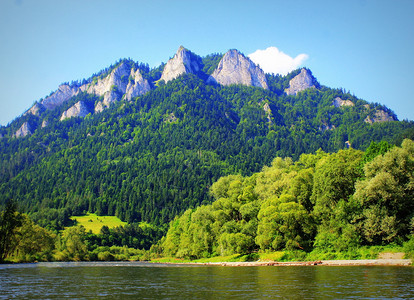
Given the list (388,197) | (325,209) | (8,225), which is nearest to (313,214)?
(325,209)

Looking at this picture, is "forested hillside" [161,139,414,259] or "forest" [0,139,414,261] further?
"forest" [0,139,414,261]

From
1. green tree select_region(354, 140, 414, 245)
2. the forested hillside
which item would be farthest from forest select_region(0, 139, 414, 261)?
green tree select_region(354, 140, 414, 245)

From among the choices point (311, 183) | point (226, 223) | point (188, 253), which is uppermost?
point (311, 183)

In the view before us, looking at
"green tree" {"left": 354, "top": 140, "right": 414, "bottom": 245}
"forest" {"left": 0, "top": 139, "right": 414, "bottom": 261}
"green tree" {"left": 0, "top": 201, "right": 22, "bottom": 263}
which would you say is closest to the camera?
"green tree" {"left": 354, "top": 140, "right": 414, "bottom": 245}

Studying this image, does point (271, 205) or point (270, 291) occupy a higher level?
point (271, 205)

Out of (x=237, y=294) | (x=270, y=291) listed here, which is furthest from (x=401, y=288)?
(x=237, y=294)

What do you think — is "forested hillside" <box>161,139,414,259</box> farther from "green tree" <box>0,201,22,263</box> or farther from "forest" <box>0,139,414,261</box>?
"green tree" <box>0,201,22,263</box>

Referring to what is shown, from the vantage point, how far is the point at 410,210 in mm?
63188

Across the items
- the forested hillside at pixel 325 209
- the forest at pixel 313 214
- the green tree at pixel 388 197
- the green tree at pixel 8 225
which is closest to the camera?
the green tree at pixel 388 197

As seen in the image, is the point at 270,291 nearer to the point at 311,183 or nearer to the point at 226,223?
the point at 311,183

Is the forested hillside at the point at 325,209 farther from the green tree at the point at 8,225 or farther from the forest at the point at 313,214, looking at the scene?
the green tree at the point at 8,225

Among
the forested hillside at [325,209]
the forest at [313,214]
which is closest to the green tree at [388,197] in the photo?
the forested hillside at [325,209]

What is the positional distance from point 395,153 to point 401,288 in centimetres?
3951

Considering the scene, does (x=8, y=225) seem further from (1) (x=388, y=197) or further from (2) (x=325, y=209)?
(1) (x=388, y=197)
